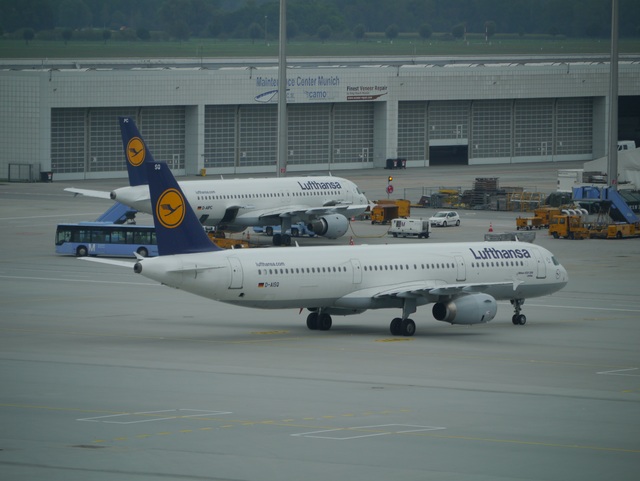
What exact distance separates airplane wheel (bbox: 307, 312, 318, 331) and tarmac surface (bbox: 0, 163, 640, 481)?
3.02 feet

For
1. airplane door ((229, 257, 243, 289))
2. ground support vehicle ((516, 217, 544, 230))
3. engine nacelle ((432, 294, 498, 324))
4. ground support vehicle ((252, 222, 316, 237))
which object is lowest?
engine nacelle ((432, 294, 498, 324))

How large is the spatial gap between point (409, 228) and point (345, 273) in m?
44.3

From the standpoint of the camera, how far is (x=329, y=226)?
9806cm

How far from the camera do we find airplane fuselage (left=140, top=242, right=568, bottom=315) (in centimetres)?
5538

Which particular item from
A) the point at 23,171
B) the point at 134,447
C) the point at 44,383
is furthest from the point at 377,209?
the point at 134,447

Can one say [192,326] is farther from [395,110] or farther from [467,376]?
[395,110]

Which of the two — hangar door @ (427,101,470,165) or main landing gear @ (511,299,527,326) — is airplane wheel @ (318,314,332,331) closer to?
main landing gear @ (511,299,527,326)

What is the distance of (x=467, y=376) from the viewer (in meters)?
49.2

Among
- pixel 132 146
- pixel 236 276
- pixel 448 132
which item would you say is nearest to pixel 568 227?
pixel 132 146

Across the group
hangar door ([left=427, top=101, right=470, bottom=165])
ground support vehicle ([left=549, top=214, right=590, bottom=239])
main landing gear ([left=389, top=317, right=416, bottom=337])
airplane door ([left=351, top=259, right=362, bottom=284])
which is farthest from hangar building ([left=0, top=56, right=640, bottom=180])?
main landing gear ([left=389, top=317, right=416, bottom=337])

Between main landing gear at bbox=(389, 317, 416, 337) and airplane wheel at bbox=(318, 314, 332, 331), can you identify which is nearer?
main landing gear at bbox=(389, 317, 416, 337)

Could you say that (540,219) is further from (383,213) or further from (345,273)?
(345,273)

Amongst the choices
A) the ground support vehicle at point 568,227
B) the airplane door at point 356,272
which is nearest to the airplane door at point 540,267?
the airplane door at point 356,272

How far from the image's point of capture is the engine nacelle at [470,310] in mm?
58469
